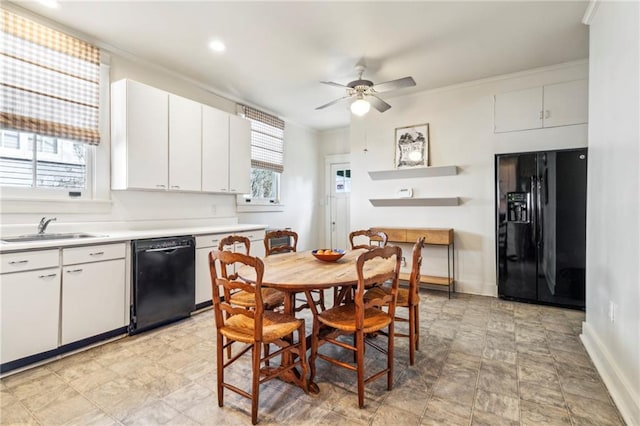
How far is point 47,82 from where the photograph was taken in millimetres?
2746

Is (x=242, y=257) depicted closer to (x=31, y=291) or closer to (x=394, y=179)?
(x=31, y=291)

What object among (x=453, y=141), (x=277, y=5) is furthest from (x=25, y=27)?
(x=453, y=141)

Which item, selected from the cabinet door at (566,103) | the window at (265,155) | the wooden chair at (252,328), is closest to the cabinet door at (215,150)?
the window at (265,155)

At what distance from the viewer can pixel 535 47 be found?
331 cm

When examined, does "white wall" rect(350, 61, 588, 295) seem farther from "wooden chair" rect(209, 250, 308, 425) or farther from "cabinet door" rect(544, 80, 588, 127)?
"wooden chair" rect(209, 250, 308, 425)

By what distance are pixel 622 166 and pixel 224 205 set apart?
4198mm

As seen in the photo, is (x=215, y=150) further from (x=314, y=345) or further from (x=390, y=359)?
(x=390, y=359)

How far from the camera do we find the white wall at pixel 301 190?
18.8 feet

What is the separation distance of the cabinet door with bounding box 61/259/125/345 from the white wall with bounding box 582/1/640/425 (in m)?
3.64

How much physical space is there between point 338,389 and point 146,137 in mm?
3002

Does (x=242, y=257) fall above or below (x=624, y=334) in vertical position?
above

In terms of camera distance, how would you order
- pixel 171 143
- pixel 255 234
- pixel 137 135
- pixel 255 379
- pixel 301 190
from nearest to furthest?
pixel 255 379 < pixel 137 135 < pixel 171 143 < pixel 255 234 < pixel 301 190

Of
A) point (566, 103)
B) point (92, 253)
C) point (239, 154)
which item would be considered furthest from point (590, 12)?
point (92, 253)

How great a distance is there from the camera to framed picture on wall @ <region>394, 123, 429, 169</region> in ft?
14.9
